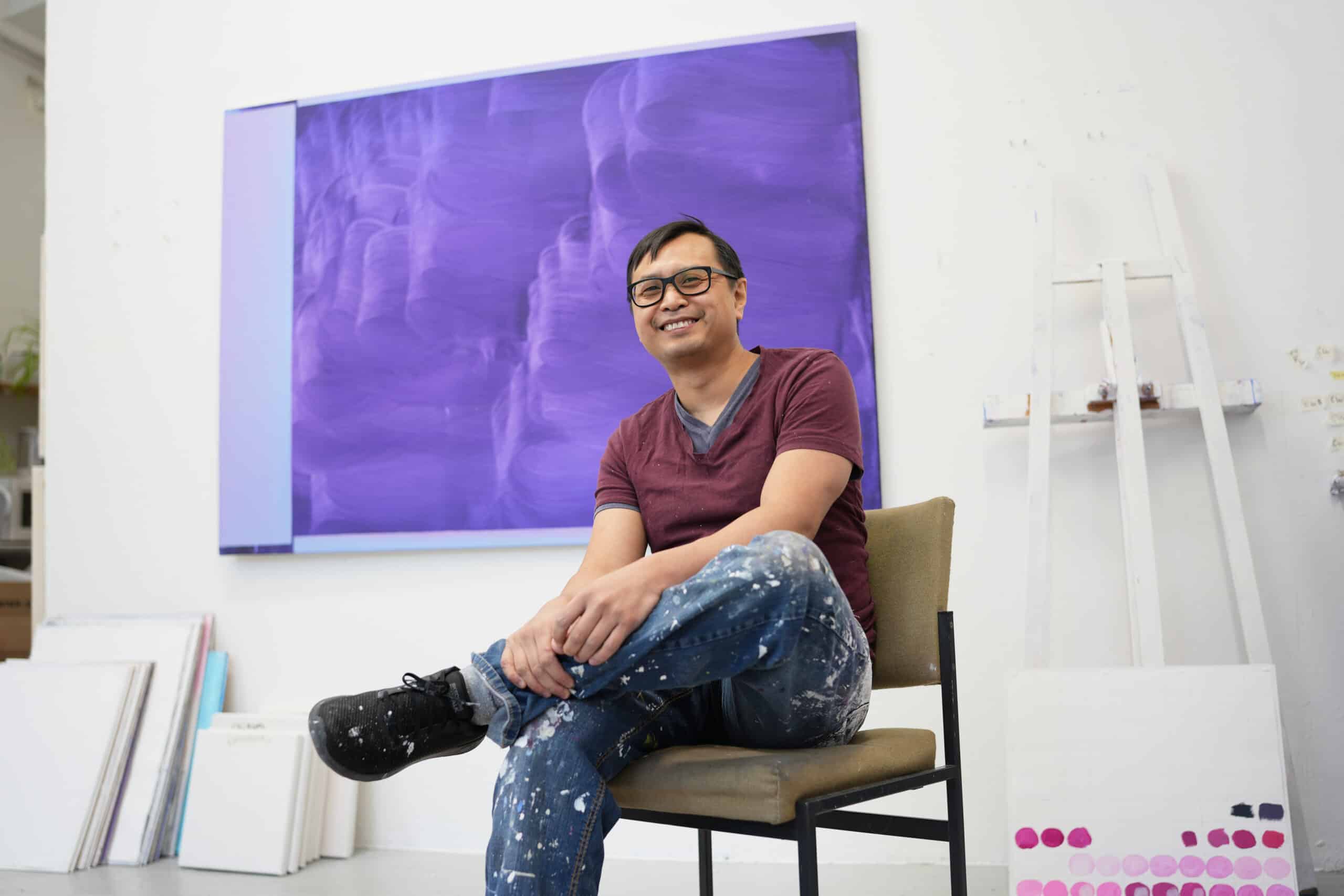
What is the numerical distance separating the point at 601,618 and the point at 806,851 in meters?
0.37

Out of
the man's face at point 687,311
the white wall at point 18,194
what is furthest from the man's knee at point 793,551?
the white wall at point 18,194

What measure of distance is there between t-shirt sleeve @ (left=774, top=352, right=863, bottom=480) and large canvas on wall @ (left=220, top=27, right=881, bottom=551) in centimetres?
94

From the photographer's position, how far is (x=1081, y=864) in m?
1.82

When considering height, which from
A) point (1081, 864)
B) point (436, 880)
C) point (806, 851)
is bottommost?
point (436, 880)

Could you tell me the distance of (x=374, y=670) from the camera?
109 inches

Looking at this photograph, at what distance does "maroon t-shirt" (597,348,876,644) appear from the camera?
4.86ft

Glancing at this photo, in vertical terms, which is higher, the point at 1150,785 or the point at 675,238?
the point at 675,238

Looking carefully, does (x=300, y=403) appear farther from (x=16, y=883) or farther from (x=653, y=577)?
(x=653, y=577)

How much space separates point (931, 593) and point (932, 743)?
0.22 m

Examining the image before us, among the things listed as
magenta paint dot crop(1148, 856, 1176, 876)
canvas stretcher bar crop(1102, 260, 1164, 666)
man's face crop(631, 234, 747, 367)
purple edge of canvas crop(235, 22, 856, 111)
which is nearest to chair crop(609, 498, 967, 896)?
man's face crop(631, 234, 747, 367)

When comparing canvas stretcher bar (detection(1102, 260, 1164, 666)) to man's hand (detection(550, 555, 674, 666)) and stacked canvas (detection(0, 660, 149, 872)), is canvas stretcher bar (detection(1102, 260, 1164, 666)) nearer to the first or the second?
man's hand (detection(550, 555, 674, 666))

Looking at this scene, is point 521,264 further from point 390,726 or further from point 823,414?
point 390,726

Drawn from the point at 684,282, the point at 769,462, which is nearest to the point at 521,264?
the point at 684,282

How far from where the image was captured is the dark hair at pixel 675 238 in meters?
1.65
